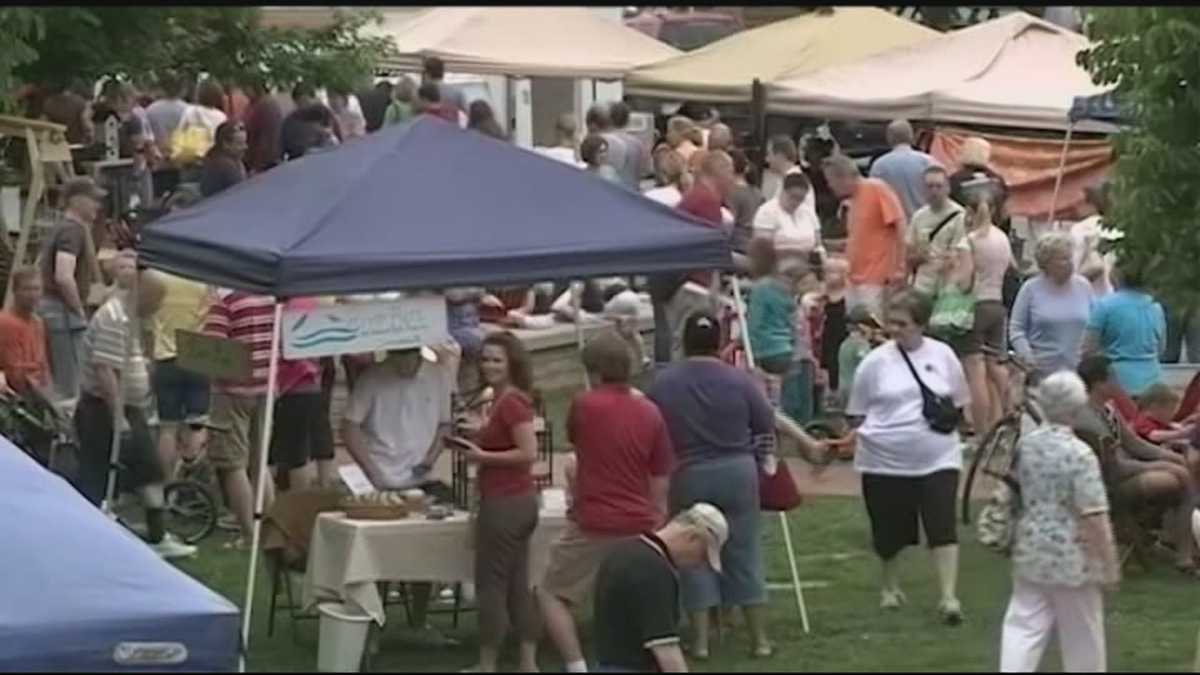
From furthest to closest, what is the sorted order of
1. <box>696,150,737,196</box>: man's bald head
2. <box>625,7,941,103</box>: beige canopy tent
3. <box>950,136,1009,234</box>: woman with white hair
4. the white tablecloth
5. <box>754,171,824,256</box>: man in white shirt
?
<box>625,7,941,103</box>: beige canopy tent → <box>950,136,1009,234</box>: woman with white hair → <box>754,171,824,256</box>: man in white shirt → <box>696,150,737,196</box>: man's bald head → the white tablecloth

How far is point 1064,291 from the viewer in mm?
15578

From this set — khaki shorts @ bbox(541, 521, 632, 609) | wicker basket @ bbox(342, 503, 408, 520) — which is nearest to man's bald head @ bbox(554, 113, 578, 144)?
wicker basket @ bbox(342, 503, 408, 520)

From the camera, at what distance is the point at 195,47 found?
67.6 ft

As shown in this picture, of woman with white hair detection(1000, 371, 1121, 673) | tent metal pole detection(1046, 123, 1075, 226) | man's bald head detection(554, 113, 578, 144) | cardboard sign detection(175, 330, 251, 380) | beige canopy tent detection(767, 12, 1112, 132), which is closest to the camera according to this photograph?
woman with white hair detection(1000, 371, 1121, 673)

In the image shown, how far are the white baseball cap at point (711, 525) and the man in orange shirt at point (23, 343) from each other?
511 centimetres

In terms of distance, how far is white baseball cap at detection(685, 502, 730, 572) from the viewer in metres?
10.8

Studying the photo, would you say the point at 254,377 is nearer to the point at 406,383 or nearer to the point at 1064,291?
the point at 406,383

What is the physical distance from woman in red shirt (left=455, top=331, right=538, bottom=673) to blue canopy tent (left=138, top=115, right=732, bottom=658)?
44cm

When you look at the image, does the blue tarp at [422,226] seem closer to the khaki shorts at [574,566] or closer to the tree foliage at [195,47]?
the khaki shorts at [574,566]

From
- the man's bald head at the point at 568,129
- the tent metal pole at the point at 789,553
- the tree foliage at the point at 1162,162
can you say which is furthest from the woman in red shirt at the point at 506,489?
the man's bald head at the point at 568,129

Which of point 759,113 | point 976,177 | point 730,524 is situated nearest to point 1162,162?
point 730,524

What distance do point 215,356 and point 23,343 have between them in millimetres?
2251

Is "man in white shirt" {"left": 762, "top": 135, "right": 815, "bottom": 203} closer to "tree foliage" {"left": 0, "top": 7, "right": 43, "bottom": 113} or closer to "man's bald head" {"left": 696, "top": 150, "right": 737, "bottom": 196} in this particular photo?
"man's bald head" {"left": 696, "top": 150, "right": 737, "bottom": 196}

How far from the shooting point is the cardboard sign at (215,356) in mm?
13500
